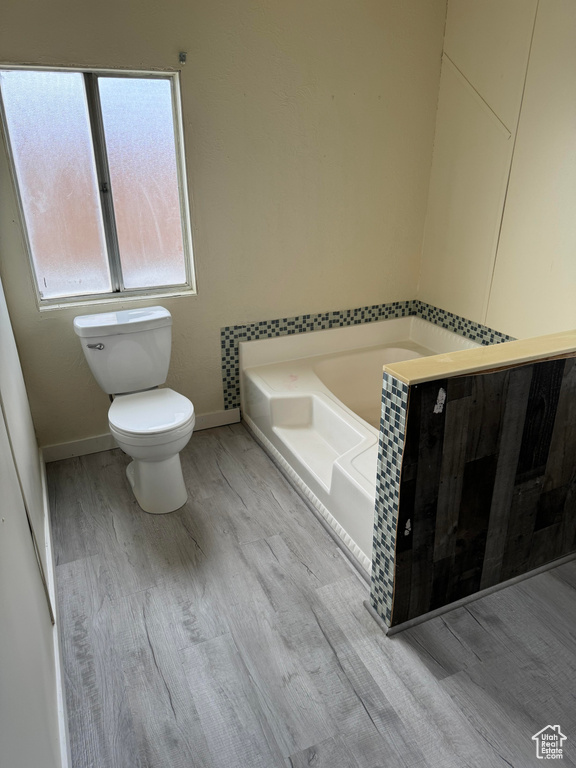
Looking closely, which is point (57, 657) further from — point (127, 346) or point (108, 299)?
point (108, 299)

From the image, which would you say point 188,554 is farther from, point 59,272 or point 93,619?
point 59,272

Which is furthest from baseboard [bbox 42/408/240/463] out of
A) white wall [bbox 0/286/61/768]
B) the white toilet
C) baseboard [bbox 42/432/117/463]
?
white wall [bbox 0/286/61/768]

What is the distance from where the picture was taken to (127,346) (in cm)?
251

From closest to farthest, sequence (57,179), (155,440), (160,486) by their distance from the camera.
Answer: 1. (155,440)
2. (160,486)
3. (57,179)

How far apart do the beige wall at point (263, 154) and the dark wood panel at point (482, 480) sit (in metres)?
1.67

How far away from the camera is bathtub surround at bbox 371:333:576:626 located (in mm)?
1537

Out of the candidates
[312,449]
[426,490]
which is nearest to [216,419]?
[312,449]

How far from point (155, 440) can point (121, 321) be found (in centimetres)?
63

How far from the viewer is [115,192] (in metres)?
2.59

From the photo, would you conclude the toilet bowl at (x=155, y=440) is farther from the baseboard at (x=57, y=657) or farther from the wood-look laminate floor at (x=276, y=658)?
the baseboard at (x=57, y=657)

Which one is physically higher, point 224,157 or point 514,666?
point 224,157

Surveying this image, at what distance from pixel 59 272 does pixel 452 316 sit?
2.15 meters

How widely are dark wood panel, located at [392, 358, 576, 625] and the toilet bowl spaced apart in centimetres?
106

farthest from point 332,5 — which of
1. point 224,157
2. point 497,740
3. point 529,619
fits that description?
point 497,740
